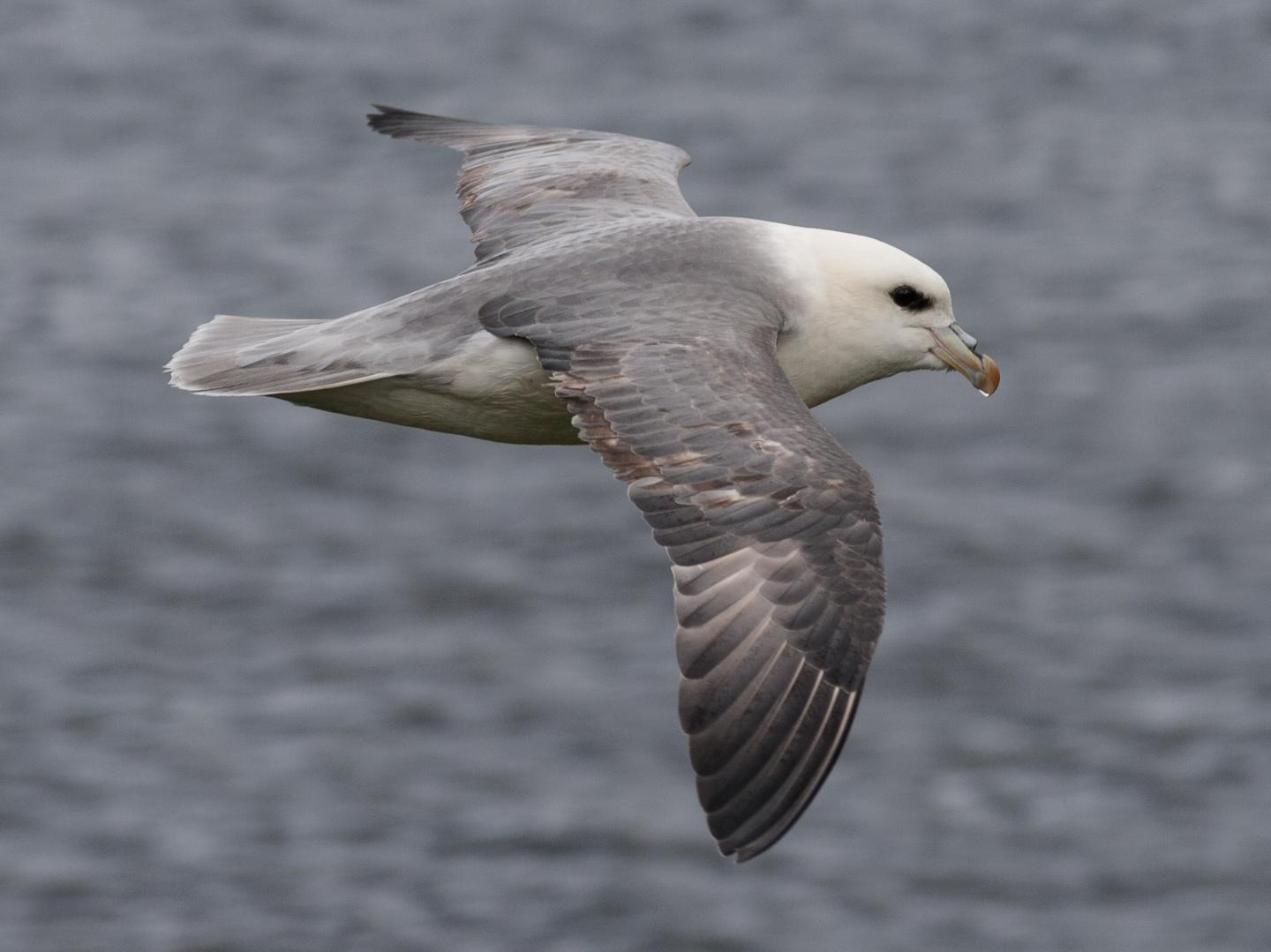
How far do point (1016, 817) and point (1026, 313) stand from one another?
625 centimetres

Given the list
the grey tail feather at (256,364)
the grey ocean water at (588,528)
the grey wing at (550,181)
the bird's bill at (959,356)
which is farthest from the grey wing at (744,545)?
the grey ocean water at (588,528)

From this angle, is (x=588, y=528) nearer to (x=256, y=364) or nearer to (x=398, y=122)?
(x=398, y=122)

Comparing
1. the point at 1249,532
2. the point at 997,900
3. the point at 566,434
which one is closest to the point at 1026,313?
the point at 1249,532

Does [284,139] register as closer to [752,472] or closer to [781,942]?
[781,942]

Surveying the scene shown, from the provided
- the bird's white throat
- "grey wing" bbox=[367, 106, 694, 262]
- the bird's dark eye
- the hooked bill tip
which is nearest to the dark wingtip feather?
"grey wing" bbox=[367, 106, 694, 262]

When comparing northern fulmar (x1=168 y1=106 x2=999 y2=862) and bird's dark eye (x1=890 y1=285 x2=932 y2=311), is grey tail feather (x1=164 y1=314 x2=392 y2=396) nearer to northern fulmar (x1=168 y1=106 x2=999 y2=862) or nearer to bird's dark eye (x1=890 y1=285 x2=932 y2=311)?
northern fulmar (x1=168 y1=106 x2=999 y2=862)

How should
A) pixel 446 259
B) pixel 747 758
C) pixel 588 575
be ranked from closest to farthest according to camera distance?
pixel 747 758
pixel 588 575
pixel 446 259

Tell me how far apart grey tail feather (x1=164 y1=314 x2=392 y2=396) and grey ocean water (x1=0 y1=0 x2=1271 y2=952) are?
1174 cm

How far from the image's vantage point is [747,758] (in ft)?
18.8

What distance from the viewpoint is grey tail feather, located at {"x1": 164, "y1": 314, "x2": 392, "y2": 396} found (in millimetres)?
6879

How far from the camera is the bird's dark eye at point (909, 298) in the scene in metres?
7.27

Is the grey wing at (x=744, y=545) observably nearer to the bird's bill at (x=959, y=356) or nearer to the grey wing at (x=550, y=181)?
the bird's bill at (x=959, y=356)

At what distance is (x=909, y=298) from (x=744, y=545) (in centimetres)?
163

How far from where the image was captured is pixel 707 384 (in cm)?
632
